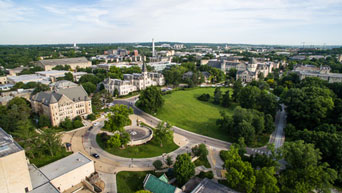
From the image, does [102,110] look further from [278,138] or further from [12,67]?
[12,67]

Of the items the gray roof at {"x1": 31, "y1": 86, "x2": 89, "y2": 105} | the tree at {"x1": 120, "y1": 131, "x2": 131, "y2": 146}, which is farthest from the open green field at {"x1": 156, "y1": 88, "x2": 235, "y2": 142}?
the gray roof at {"x1": 31, "y1": 86, "x2": 89, "y2": 105}

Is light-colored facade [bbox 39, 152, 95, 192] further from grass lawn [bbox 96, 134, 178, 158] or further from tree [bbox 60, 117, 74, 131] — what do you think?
tree [bbox 60, 117, 74, 131]

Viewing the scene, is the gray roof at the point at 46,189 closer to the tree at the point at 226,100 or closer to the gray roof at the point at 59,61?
the tree at the point at 226,100

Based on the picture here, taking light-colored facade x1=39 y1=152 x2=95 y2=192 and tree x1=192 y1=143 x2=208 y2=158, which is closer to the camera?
light-colored facade x1=39 y1=152 x2=95 y2=192

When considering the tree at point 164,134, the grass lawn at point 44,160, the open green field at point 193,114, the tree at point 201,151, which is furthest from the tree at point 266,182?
the grass lawn at point 44,160

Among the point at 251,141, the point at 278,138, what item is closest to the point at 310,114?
the point at 278,138

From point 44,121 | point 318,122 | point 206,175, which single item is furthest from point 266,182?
point 44,121
